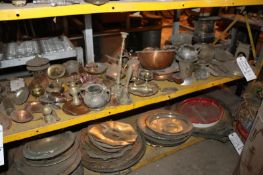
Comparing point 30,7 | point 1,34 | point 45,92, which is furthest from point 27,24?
point 30,7

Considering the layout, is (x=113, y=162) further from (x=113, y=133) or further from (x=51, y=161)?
(x=51, y=161)

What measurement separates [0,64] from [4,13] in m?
0.78

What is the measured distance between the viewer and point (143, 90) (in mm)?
1651

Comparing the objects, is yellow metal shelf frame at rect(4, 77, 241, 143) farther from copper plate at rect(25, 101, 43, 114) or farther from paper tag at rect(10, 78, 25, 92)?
paper tag at rect(10, 78, 25, 92)

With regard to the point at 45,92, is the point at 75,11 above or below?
above

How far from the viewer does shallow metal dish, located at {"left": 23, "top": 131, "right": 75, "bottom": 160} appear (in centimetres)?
146

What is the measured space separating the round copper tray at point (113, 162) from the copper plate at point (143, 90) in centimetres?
49

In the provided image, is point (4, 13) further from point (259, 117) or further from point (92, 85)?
point (259, 117)

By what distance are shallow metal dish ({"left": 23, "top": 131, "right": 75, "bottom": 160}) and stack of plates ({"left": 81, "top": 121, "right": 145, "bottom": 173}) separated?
16cm

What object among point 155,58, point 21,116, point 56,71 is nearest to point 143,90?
point 155,58

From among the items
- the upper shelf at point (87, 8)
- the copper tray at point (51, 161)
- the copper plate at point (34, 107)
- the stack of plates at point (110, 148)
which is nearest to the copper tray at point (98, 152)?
the stack of plates at point (110, 148)

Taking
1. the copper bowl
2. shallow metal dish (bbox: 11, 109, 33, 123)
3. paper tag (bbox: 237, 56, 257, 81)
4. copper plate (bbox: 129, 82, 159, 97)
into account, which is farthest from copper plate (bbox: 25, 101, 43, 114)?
paper tag (bbox: 237, 56, 257, 81)

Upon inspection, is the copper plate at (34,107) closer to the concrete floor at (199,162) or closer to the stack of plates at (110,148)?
the stack of plates at (110,148)

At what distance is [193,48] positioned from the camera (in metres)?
1.91
